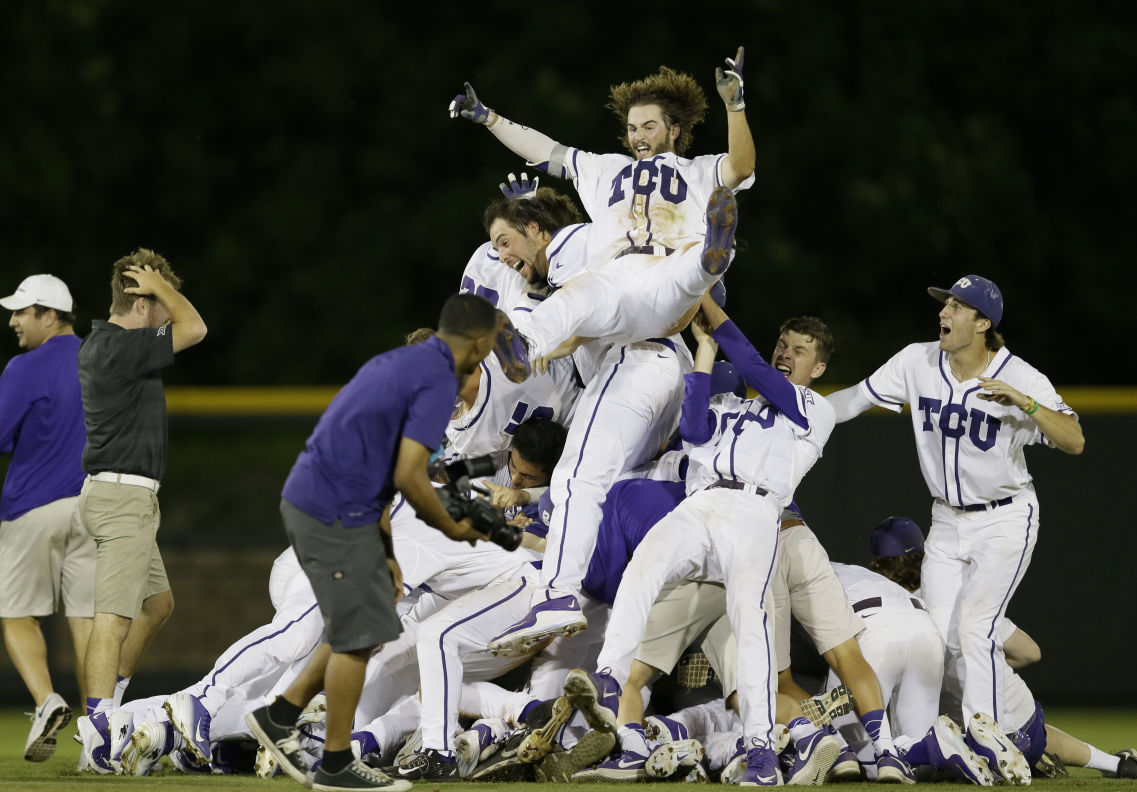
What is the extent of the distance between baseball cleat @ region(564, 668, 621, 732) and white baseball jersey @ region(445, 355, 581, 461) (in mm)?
1812

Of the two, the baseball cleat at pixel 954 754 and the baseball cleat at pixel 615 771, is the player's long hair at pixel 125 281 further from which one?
the baseball cleat at pixel 954 754

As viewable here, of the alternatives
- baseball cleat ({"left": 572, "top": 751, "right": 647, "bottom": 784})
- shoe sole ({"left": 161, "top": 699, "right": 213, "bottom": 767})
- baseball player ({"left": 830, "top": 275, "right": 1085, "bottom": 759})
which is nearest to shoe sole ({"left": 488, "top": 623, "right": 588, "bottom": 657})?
baseball cleat ({"left": 572, "top": 751, "right": 647, "bottom": 784})

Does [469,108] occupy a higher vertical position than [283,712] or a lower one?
higher

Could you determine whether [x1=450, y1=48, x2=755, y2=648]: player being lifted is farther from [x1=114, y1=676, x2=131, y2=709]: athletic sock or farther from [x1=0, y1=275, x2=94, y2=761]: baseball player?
[x1=0, y1=275, x2=94, y2=761]: baseball player

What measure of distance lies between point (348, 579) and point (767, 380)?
2286 mm

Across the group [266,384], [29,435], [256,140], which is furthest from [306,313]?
[29,435]

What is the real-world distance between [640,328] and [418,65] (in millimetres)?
10901

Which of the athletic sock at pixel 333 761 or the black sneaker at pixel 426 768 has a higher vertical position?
the athletic sock at pixel 333 761

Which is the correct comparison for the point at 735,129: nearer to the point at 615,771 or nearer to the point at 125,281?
the point at 615,771

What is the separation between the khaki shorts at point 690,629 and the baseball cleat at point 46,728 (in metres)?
2.65

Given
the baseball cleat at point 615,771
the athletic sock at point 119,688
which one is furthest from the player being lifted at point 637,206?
the athletic sock at point 119,688

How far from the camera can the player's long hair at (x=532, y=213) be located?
7.29 meters

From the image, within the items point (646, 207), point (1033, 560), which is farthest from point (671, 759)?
point (1033, 560)

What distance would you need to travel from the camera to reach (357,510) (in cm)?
495
